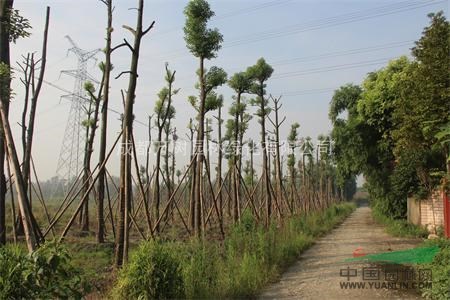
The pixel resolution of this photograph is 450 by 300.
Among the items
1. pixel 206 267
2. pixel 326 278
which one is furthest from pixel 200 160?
pixel 206 267

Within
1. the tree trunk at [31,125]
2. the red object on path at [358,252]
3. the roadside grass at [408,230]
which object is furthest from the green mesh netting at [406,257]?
the tree trunk at [31,125]

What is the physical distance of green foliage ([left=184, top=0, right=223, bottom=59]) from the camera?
9.64 metres

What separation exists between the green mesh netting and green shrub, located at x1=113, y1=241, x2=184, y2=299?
4.39 metres

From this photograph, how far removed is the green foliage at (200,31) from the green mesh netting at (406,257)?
5238 millimetres

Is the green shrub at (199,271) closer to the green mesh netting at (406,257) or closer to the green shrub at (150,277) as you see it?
the green shrub at (150,277)

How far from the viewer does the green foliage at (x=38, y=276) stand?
11.3 feet

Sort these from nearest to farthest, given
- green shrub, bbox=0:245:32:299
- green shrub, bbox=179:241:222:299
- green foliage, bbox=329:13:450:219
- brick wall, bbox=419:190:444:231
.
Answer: green shrub, bbox=0:245:32:299 < green shrub, bbox=179:241:222:299 < green foliage, bbox=329:13:450:219 < brick wall, bbox=419:190:444:231

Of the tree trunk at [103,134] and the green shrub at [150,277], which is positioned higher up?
the tree trunk at [103,134]

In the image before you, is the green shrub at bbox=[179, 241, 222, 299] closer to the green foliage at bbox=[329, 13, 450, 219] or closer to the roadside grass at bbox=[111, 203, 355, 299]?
the roadside grass at bbox=[111, 203, 355, 299]

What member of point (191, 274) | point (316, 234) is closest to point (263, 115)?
point (316, 234)

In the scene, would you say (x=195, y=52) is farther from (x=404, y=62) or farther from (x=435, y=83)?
(x=404, y=62)

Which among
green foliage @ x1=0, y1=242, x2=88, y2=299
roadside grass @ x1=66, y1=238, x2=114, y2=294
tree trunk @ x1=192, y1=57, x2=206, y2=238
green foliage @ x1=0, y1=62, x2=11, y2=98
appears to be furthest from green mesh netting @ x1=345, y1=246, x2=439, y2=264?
green foliage @ x1=0, y1=62, x2=11, y2=98

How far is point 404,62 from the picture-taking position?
50.5 ft

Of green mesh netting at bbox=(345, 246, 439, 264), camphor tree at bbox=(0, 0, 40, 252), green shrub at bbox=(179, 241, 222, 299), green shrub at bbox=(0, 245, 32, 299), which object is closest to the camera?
green shrub at bbox=(0, 245, 32, 299)
